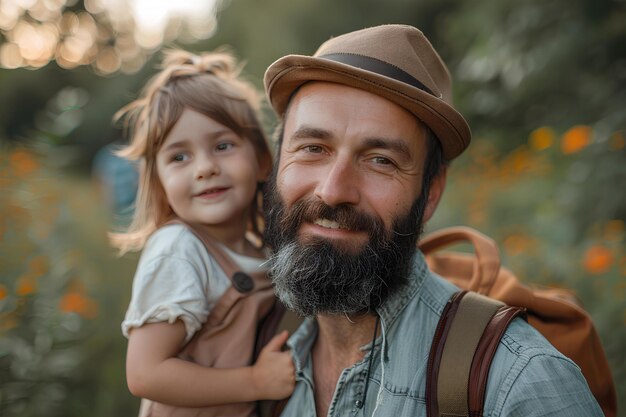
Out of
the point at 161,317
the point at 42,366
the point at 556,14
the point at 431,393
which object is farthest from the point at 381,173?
the point at 556,14

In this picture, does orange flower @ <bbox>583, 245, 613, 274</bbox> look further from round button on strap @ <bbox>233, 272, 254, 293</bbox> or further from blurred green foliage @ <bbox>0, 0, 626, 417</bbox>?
round button on strap @ <bbox>233, 272, 254, 293</bbox>

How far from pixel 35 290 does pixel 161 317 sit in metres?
1.87

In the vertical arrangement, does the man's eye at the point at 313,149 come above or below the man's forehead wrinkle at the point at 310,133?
below

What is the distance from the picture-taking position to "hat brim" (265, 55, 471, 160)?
1.84 meters

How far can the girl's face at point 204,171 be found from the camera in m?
2.29

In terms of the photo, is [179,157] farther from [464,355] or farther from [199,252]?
[464,355]

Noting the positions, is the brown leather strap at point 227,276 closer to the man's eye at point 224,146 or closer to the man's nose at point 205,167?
the man's nose at point 205,167

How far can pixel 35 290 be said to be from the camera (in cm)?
345

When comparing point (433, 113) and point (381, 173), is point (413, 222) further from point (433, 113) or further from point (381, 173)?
point (433, 113)

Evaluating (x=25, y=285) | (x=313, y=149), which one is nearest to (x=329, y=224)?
(x=313, y=149)

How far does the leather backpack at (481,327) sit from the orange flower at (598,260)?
1157 millimetres

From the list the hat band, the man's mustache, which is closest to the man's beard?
the man's mustache

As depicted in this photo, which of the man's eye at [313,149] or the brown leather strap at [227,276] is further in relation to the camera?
the brown leather strap at [227,276]

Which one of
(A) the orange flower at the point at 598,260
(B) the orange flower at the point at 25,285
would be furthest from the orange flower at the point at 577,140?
(B) the orange flower at the point at 25,285
